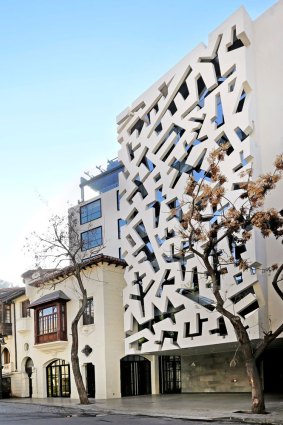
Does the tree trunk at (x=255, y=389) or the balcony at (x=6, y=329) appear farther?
the balcony at (x=6, y=329)

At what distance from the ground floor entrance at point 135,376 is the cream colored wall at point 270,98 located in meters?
12.5

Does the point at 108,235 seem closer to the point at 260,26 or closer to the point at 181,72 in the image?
the point at 181,72

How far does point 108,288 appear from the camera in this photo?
3284 centimetres

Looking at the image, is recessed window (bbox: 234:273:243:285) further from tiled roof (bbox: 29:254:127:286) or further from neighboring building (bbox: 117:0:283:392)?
tiled roof (bbox: 29:254:127:286)

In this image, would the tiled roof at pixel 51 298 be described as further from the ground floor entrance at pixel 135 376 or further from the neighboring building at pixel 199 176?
the ground floor entrance at pixel 135 376

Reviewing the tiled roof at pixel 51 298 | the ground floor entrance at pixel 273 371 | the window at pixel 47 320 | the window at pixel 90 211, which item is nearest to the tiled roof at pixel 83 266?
the tiled roof at pixel 51 298

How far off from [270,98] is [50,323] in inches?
816

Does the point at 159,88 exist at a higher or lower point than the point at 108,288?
higher

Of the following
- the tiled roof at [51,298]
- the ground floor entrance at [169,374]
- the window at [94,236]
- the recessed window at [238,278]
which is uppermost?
the window at [94,236]

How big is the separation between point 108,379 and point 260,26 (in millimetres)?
21202

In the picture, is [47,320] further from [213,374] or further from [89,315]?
[213,374]

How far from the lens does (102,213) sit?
177ft

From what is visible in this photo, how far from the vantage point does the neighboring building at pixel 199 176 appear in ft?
81.1

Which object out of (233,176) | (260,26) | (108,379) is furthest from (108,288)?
(260,26)
